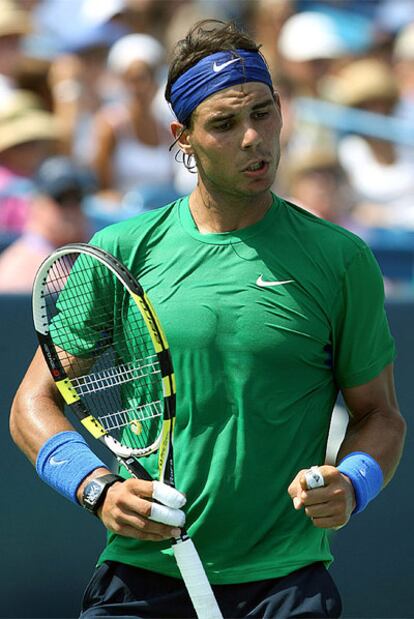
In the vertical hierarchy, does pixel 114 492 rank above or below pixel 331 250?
below

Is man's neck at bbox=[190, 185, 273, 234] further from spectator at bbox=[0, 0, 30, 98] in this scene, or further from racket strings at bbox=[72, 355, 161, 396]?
spectator at bbox=[0, 0, 30, 98]

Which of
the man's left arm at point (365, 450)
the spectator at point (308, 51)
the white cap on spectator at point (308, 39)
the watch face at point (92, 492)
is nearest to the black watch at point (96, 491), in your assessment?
the watch face at point (92, 492)

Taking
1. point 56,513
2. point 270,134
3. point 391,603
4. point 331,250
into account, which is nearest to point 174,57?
point 270,134

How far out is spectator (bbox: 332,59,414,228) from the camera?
8.39 meters

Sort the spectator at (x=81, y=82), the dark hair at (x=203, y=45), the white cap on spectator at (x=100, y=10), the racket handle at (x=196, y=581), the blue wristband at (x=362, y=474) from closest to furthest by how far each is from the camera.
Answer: the racket handle at (x=196, y=581)
the blue wristband at (x=362, y=474)
the dark hair at (x=203, y=45)
the spectator at (x=81, y=82)
the white cap on spectator at (x=100, y=10)

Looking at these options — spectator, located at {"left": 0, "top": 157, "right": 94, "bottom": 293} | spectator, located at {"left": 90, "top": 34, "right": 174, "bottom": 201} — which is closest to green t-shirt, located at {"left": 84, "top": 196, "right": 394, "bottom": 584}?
spectator, located at {"left": 0, "top": 157, "right": 94, "bottom": 293}

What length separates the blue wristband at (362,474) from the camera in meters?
2.95

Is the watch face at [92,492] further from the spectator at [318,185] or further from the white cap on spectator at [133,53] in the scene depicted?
the white cap on spectator at [133,53]

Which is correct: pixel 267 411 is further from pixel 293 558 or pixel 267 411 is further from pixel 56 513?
pixel 56 513

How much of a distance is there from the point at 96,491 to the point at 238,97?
41.1 inches

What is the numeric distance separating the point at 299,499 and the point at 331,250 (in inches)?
27.9

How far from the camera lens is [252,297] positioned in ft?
10.2

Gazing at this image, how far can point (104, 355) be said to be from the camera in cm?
324

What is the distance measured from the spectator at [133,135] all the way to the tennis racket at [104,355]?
4.64 metres
